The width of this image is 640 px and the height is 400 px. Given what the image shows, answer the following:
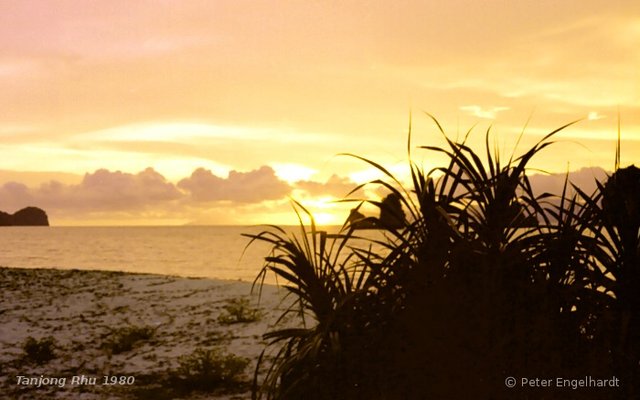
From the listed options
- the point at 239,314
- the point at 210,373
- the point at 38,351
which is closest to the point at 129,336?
the point at 38,351

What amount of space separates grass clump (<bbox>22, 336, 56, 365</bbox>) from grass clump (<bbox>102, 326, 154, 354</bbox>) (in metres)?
0.86

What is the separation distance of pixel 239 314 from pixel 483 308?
345 inches

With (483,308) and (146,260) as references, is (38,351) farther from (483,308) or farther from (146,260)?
(146,260)

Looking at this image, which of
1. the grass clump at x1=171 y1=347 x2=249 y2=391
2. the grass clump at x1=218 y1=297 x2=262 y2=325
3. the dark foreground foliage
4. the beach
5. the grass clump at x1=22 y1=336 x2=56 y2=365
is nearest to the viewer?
the dark foreground foliage

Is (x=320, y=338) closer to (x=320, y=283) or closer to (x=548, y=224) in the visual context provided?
(x=320, y=283)

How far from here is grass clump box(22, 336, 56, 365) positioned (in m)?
10.2

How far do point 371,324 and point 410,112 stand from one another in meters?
1.22

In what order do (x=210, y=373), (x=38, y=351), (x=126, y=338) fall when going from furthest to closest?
(x=126, y=338) < (x=38, y=351) < (x=210, y=373)

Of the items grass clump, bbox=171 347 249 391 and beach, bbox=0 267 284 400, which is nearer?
grass clump, bbox=171 347 249 391

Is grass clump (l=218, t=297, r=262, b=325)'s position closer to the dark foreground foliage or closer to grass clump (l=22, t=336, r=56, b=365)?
grass clump (l=22, t=336, r=56, b=365)

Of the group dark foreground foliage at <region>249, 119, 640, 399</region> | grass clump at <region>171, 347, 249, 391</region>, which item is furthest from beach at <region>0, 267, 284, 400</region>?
dark foreground foliage at <region>249, 119, 640, 399</region>

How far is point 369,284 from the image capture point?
3.96m

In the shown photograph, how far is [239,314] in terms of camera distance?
39.4ft

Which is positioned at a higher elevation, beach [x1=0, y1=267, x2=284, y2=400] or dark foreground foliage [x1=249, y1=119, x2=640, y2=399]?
dark foreground foliage [x1=249, y1=119, x2=640, y2=399]
